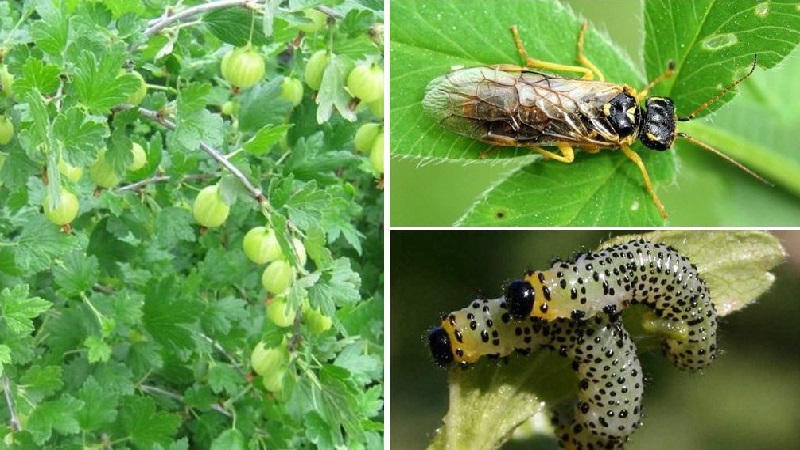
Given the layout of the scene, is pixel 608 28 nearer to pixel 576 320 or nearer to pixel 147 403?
pixel 576 320

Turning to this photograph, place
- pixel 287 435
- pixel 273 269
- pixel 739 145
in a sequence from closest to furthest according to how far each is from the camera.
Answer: pixel 273 269, pixel 739 145, pixel 287 435

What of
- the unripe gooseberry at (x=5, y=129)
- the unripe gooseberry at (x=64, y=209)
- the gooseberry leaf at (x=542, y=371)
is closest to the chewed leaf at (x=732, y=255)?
the gooseberry leaf at (x=542, y=371)

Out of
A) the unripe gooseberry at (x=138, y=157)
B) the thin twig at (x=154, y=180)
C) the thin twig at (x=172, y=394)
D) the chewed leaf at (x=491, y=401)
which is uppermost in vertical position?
the unripe gooseberry at (x=138, y=157)

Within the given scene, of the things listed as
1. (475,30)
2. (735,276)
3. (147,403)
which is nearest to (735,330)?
(735,276)

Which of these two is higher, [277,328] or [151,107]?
[151,107]

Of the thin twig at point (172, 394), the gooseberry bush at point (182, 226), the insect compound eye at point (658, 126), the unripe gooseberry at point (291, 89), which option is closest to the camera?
the gooseberry bush at point (182, 226)

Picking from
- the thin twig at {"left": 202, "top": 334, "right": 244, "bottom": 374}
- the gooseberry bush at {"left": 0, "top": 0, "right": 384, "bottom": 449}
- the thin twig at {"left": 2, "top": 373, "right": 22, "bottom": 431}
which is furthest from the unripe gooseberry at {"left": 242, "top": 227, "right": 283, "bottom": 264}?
the thin twig at {"left": 2, "top": 373, "right": 22, "bottom": 431}

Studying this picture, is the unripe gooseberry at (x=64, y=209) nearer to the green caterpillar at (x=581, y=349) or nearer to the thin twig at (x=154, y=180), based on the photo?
the thin twig at (x=154, y=180)

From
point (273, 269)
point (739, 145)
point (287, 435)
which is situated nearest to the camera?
point (273, 269)
